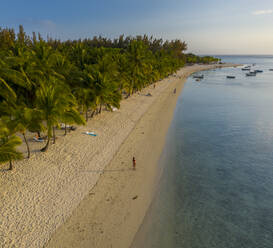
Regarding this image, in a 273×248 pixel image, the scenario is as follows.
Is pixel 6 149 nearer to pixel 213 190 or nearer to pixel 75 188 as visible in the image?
pixel 75 188

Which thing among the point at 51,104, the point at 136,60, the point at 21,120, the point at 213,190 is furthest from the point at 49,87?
the point at 136,60

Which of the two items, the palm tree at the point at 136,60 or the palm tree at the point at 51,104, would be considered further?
the palm tree at the point at 136,60

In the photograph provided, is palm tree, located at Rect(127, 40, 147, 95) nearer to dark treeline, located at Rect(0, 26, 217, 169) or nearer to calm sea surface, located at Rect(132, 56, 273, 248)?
dark treeline, located at Rect(0, 26, 217, 169)

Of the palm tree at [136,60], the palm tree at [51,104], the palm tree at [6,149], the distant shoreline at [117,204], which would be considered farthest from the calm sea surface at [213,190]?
the palm tree at [136,60]

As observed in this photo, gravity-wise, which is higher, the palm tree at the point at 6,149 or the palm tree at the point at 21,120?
the palm tree at the point at 21,120

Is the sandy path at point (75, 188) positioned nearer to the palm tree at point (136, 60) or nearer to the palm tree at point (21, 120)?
the palm tree at point (21, 120)

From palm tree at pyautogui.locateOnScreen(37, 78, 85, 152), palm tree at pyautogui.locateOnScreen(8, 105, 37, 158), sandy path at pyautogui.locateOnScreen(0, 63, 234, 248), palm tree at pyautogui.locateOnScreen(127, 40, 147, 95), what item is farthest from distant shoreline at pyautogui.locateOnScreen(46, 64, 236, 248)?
palm tree at pyautogui.locateOnScreen(127, 40, 147, 95)
